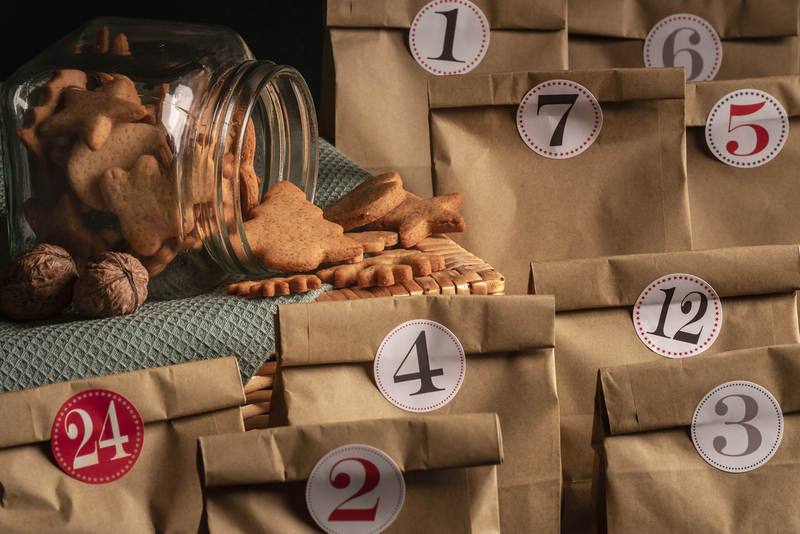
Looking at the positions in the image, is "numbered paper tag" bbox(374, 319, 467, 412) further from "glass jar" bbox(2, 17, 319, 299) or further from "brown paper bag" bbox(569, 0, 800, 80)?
"brown paper bag" bbox(569, 0, 800, 80)

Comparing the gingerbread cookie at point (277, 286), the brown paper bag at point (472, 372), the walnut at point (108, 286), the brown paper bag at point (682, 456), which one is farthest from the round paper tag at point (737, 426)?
the walnut at point (108, 286)

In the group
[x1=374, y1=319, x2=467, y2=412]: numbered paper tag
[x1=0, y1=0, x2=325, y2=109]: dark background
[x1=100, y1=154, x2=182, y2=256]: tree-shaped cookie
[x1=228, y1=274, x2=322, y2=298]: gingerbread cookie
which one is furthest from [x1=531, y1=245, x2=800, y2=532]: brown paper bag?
[x1=0, y1=0, x2=325, y2=109]: dark background

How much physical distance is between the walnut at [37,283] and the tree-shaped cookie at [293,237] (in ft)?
0.59

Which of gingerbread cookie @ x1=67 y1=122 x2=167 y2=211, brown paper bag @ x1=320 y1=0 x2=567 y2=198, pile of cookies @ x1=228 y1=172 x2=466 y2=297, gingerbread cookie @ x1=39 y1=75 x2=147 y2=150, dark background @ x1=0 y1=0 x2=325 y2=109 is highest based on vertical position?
dark background @ x1=0 y1=0 x2=325 y2=109

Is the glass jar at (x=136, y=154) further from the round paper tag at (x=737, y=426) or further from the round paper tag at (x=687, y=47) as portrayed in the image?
the round paper tag at (x=687, y=47)

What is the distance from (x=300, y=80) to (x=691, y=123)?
458 mm

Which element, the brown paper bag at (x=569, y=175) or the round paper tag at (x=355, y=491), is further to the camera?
the brown paper bag at (x=569, y=175)

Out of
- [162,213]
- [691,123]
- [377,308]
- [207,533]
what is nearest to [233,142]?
[162,213]

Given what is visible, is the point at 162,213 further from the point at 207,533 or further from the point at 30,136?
the point at 207,533

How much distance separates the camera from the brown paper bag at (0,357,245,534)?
50cm

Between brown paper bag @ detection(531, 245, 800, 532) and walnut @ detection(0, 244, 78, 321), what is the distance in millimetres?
427

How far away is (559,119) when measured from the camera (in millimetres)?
766

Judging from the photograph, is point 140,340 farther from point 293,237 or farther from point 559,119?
point 559,119

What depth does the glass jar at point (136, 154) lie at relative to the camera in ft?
2.10
